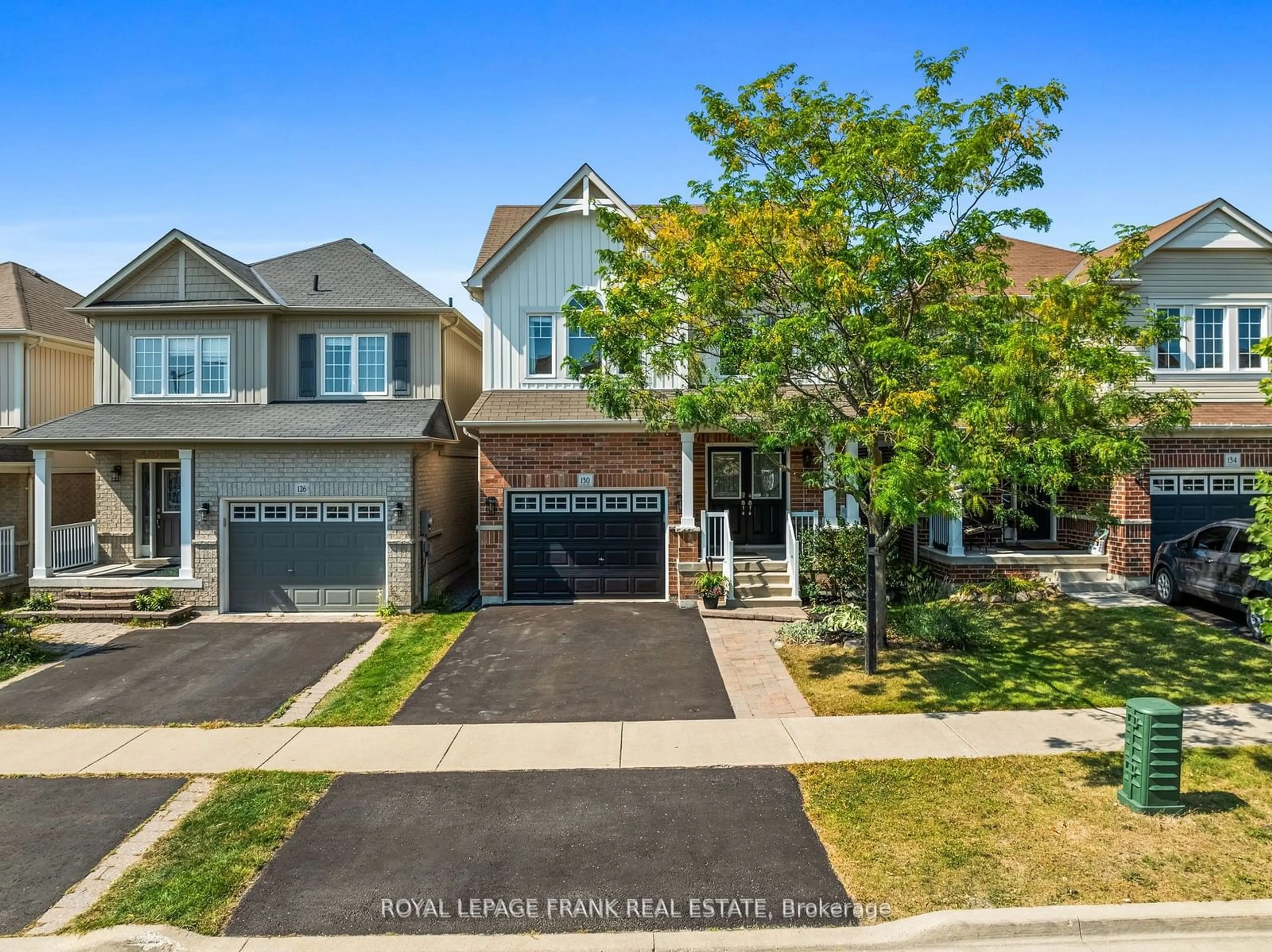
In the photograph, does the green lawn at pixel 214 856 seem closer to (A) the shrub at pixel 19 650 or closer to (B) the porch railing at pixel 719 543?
(A) the shrub at pixel 19 650

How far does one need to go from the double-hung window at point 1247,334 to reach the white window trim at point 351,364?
1834 cm

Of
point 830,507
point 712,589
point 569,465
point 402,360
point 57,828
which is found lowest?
point 57,828

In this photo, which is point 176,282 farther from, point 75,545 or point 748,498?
point 748,498

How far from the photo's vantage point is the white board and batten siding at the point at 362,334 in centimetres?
1670

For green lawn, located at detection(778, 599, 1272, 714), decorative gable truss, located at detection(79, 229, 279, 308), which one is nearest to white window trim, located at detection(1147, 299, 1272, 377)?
green lawn, located at detection(778, 599, 1272, 714)

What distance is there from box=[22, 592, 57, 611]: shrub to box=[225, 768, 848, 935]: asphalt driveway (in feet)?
36.8

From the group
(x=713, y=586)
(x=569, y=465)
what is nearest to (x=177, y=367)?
(x=569, y=465)

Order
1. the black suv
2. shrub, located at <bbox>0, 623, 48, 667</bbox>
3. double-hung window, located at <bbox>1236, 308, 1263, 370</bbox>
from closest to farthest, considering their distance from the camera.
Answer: shrub, located at <bbox>0, 623, 48, 667</bbox> < the black suv < double-hung window, located at <bbox>1236, 308, 1263, 370</bbox>

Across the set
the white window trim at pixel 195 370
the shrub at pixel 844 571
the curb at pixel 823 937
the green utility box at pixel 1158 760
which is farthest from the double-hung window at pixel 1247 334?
the white window trim at pixel 195 370

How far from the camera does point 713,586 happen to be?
46.2ft

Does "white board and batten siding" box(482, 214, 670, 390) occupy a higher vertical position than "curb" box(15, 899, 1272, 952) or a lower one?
higher

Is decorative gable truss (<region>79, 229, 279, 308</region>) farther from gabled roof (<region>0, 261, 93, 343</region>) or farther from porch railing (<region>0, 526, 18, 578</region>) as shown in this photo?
porch railing (<region>0, 526, 18, 578</region>)

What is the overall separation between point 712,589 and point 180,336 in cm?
1267

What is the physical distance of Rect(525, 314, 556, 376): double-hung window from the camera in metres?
16.1
